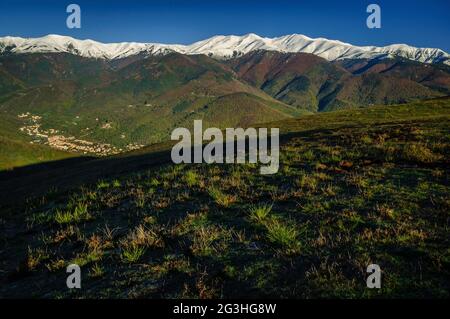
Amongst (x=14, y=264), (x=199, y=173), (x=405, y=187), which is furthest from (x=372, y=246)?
(x=199, y=173)

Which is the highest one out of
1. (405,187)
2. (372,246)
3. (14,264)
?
(405,187)

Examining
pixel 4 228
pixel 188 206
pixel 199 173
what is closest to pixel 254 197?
pixel 188 206

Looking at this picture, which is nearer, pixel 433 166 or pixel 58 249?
pixel 58 249

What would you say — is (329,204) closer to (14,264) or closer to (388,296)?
(388,296)
